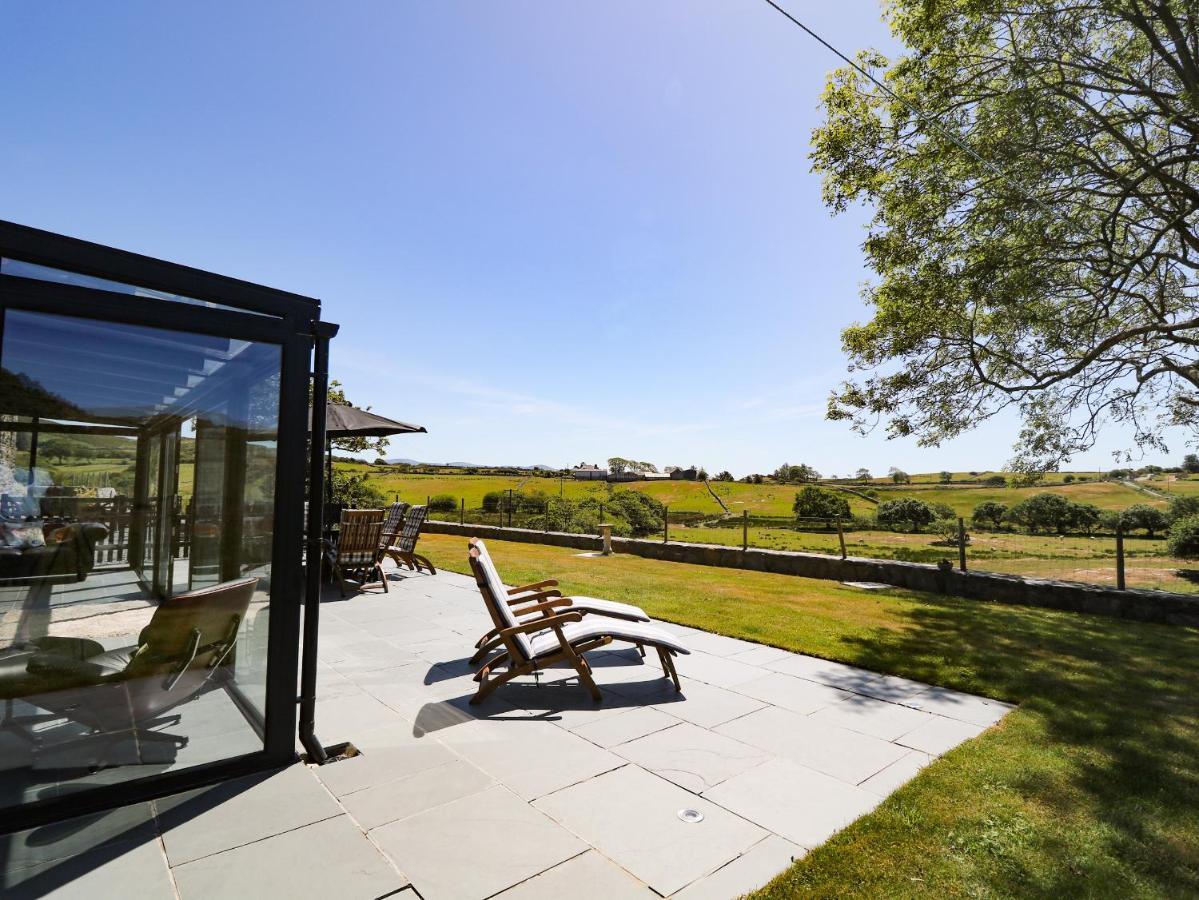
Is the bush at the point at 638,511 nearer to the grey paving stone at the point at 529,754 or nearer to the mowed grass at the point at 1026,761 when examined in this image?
the mowed grass at the point at 1026,761

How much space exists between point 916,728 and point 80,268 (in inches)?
204

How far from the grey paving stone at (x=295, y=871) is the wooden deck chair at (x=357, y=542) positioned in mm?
5477

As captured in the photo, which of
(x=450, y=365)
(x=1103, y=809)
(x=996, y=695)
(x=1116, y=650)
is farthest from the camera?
(x=450, y=365)

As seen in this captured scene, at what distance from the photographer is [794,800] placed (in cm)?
277

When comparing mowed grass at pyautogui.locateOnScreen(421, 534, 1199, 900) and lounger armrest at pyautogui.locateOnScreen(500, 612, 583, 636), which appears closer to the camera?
mowed grass at pyautogui.locateOnScreen(421, 534, 1199, 900)

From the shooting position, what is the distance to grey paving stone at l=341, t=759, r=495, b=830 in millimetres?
2564

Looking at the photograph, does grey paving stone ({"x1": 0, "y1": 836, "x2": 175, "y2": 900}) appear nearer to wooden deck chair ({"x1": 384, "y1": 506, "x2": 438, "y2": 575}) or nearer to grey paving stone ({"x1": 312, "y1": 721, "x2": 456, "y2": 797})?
grey paving stone ({"x1": 312, "y1": 721, "x2": 456, "y2": 797})

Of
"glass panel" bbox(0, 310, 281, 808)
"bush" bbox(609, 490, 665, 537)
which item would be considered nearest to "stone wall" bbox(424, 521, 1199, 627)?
"bush" bbox(609, 490, 665, 537)

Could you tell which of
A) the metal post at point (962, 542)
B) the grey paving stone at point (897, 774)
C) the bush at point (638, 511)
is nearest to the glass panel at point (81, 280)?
the grey paving stone at point (897, 774)

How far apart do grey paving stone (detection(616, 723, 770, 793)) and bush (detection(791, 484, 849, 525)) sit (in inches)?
413

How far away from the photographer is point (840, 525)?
10578 mm

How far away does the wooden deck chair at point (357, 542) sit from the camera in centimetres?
750

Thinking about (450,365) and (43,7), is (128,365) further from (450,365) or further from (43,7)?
(450,365)

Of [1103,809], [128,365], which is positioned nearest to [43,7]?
[128,365]
